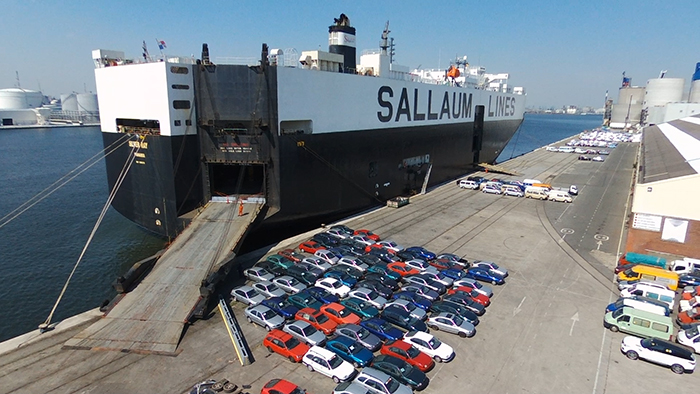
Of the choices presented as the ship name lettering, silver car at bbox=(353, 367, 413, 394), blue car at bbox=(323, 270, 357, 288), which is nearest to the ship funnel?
the ship name lettering

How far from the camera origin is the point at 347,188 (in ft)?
119

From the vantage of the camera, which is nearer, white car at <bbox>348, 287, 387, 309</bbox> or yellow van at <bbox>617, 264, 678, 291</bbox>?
white car at <bbox>348, 287, 387, 309</bbox>

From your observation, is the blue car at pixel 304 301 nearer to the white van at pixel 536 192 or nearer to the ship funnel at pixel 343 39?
the ship funnel at pixel 343 39

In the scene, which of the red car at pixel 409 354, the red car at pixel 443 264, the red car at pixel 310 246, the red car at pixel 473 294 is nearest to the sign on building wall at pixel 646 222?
the red car at pixel 443 264

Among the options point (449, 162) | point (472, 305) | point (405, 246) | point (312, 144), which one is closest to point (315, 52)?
point (312, 144)

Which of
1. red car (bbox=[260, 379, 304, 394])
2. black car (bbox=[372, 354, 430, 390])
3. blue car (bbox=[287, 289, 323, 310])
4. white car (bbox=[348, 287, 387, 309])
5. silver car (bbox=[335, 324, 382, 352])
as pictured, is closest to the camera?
red car (bbox=[260, 379, 304, 394])

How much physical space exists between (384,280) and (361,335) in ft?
19.8

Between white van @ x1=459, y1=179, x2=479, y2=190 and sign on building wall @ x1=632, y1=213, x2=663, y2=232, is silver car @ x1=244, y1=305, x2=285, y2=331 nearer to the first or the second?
sign on building wall @ x1=632, y1=213, x2=663, y2=232

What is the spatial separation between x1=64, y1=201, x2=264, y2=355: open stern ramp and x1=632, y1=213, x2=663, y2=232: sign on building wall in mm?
27213

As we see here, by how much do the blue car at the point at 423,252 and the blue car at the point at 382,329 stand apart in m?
9.30

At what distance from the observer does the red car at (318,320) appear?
18.2 meters

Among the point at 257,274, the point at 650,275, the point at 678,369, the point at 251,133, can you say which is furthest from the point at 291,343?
the point at 650,275

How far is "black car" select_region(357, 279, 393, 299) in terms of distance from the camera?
2161 centimetres

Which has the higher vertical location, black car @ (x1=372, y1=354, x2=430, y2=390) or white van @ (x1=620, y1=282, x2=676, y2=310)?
white van @ (x1=620, y1=282, x2=676, y2=310)
